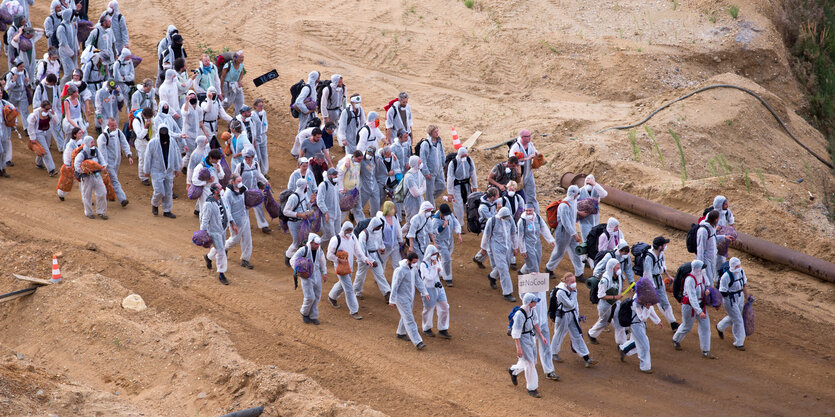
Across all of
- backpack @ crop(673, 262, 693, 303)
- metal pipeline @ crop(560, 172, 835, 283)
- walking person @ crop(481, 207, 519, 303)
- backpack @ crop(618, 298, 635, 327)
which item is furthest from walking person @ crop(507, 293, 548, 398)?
metal pipeline @ crop(560, 172, 835, 283)

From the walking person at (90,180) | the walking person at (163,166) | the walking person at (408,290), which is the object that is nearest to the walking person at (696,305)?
the walking person at (408,290)

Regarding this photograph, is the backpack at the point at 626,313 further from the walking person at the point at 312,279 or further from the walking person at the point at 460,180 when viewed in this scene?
the walking person at the point at 312,279

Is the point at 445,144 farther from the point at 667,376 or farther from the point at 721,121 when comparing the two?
the point at 667,376

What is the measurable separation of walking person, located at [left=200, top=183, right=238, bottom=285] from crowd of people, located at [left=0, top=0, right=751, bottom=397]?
1.0 inches

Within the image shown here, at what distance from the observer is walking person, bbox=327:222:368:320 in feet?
46.9

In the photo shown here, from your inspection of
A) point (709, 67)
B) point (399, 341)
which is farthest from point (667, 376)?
point (709, 67)

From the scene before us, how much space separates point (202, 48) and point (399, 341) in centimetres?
1415

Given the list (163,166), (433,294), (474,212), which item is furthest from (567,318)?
(163,166)

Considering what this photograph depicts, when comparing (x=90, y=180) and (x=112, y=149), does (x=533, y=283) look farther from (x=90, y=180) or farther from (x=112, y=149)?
(x=112, y=149)

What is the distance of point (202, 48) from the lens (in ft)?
83.0

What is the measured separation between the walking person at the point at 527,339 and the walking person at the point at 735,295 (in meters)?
3.46

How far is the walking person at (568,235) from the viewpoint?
16.1m

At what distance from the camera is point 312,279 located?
14.2m

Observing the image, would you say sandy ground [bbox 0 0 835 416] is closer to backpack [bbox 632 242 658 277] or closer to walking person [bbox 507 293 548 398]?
walking person [bbox 507 293 548 398]
